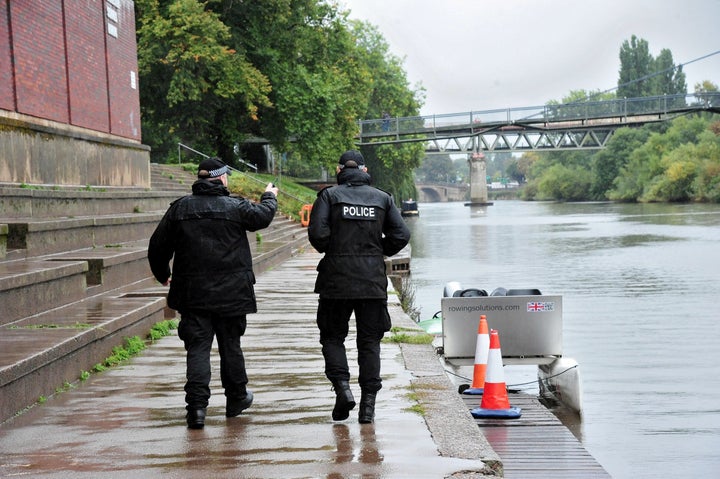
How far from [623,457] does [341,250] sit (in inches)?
188

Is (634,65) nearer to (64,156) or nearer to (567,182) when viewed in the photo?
(567,182)

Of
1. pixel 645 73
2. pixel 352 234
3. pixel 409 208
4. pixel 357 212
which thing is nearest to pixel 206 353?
pixel 352 234

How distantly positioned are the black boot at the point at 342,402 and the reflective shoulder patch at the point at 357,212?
45.2 inches

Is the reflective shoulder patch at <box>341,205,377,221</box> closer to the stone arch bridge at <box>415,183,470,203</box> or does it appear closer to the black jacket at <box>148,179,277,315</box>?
the black jacket at <box>148,179,277,315</box>

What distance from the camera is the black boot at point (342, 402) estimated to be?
6.55 meters

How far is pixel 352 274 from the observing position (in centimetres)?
667

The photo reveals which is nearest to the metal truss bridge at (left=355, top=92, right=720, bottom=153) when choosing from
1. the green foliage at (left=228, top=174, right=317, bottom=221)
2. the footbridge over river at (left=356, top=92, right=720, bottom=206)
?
the footbridge over river at (left=356, top=92, right=720, bottom=206)

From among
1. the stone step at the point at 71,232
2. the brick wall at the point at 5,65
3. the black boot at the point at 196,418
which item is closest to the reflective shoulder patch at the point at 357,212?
the black boot at the point at 196,418

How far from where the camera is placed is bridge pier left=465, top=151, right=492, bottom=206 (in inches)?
4860

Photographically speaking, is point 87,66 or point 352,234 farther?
point 87,66

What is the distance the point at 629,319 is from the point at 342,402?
51.2ft

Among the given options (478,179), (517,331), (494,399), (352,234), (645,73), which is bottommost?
(494,399)

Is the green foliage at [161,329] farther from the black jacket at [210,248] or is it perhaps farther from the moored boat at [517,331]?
the black jacket at [210,248]

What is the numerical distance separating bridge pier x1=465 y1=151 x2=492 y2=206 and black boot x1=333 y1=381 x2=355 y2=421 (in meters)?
117
